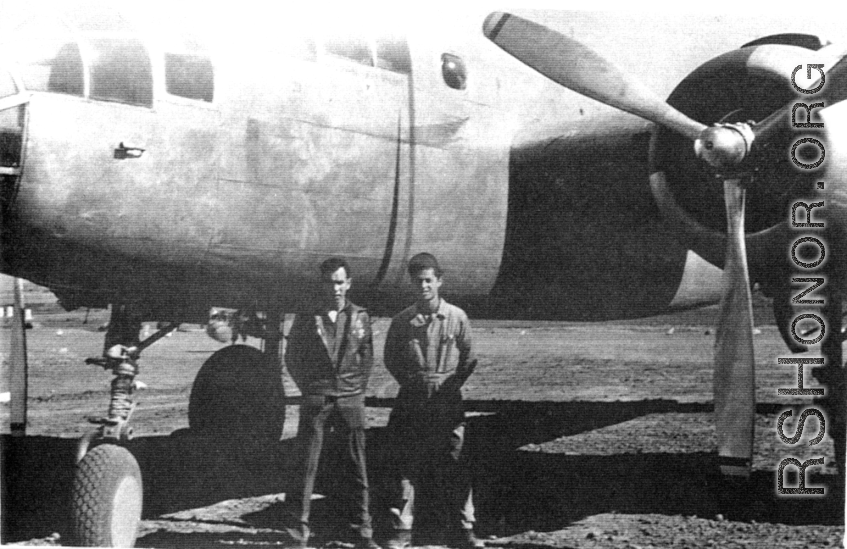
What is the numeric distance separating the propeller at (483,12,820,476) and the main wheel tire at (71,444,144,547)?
353cm

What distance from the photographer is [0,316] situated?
609 cm

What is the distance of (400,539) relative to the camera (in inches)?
207

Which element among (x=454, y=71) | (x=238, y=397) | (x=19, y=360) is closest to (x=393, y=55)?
(x=454, y=71)

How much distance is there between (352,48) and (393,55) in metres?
0.33

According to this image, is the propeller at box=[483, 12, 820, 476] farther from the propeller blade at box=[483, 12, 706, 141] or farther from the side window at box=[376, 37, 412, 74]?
the side window at box=[376, 37, 412, 74]

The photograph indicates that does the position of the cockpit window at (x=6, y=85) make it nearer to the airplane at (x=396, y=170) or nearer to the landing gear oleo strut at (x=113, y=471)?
the airplane at (x=396, y=170)

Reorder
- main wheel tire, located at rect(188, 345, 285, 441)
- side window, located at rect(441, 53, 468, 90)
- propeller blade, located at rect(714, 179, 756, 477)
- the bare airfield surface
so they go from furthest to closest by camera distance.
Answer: main wheel tire, located at rect(188, 345, 285, 441), side window, located at rect(441, 53, 468, 90), the bare airfield surface, propeller blade, located at rect(714, 179, 756, 477)

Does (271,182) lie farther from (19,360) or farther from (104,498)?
(19,360)

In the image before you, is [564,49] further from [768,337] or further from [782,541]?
[768,337]

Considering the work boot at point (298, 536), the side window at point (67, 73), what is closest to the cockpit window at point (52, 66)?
the side window at point (67, 73)

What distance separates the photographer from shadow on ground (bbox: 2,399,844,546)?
5809 mm

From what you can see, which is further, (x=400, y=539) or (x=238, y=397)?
(x=238, y=397)

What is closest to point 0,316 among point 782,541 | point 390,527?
point 390,527

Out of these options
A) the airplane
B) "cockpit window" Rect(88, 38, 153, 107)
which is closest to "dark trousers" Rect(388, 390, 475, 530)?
the airplane
